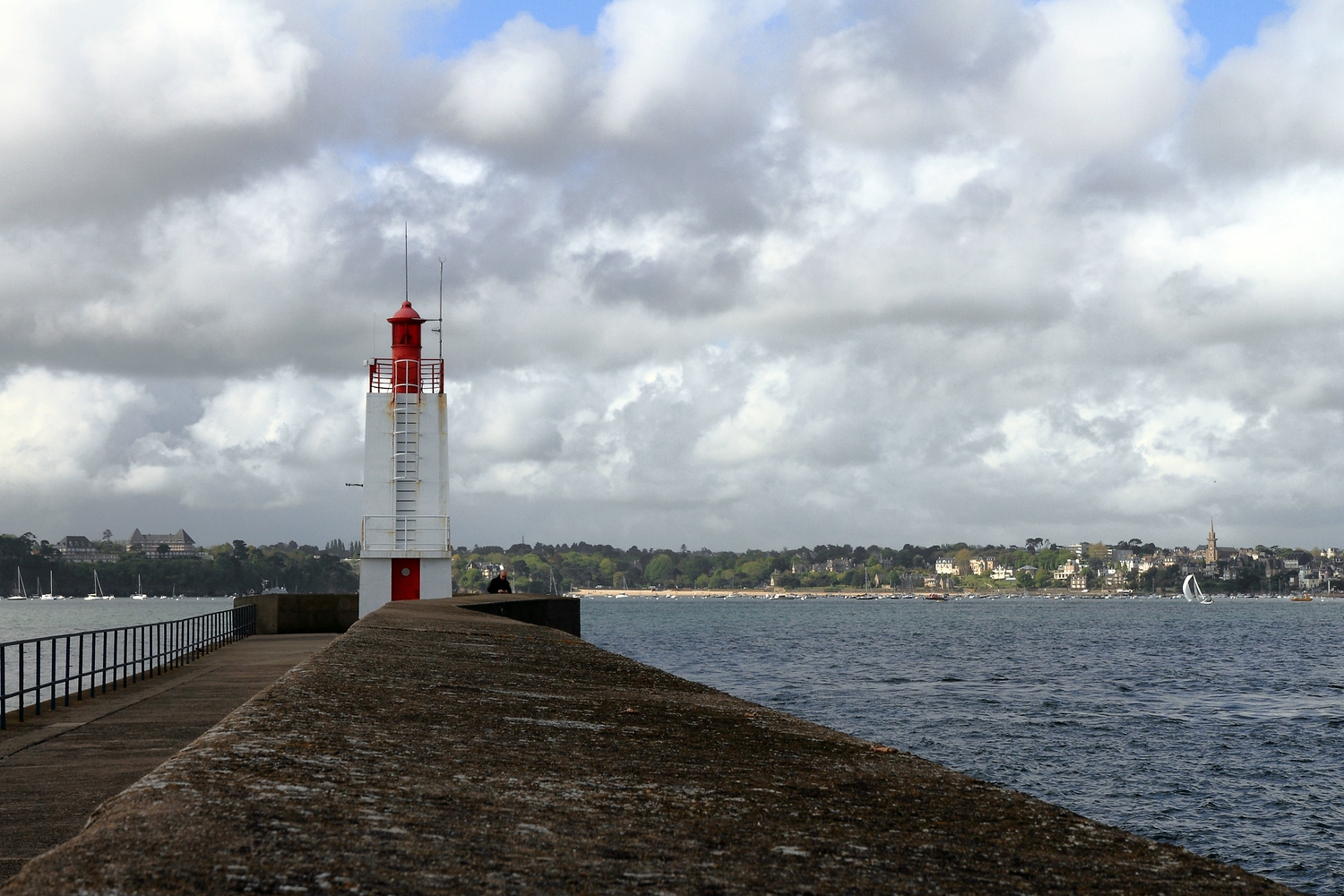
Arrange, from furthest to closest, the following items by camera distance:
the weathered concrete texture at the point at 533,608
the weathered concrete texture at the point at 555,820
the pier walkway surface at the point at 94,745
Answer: the weathered concrete texture at the point at 533,608 < the pier walkway surface at the point at 94,745 < the weathered concrete texture at the point at 555,820

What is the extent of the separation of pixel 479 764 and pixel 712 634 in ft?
236

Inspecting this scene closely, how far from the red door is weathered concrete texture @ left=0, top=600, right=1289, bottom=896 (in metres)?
21.7

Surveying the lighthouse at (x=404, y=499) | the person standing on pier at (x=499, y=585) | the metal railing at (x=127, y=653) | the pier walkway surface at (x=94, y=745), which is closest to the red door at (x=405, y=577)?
Result: the lighthouse at (x=404, y=499)

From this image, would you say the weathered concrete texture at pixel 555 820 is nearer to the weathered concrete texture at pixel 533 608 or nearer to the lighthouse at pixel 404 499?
the weathered concrete texture at pixel 533 608

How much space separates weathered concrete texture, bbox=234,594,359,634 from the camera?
31781 mm

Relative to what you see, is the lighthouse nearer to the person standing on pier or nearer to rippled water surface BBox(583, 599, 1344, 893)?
the person standing on pier

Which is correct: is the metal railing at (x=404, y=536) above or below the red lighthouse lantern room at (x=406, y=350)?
below

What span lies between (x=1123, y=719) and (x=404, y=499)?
17719 mm

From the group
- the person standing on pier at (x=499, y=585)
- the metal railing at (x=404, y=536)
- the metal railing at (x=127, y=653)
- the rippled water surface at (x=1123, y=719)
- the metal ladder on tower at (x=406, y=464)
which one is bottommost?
the rippled water surface at (x=1123, y=719)

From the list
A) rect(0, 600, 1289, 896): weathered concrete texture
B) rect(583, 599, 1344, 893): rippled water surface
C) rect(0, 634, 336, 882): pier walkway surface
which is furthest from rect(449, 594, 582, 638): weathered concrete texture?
rect(0, 600, 1289, 896): weathered concrete texture

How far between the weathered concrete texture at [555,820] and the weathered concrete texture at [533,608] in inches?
619

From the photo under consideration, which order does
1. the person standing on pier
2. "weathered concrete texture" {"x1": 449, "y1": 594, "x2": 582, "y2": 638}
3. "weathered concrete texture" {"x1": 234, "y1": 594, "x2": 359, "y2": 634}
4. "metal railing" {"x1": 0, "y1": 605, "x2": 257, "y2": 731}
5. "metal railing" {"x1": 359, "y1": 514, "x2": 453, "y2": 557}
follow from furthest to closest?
→ "weathered concrete texture" {"x1": 234, "y1": 594, "x2": 359, "y2": 634}, the person standing on pier, "metal railing" {"x1": 359, "y1": 514, "x2": 453, "y2": 557}, "weathered concrete texture" {"x1": 449, "y1": 594, "x2": 582, "y2": 638}, "metal railing" {"x1": 0, "y1": 605, "x2": 257, "y2": 731}

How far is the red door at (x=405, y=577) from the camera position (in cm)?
2688

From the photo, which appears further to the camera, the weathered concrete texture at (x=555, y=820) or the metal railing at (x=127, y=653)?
the metal railing at (x=127, y=653)
